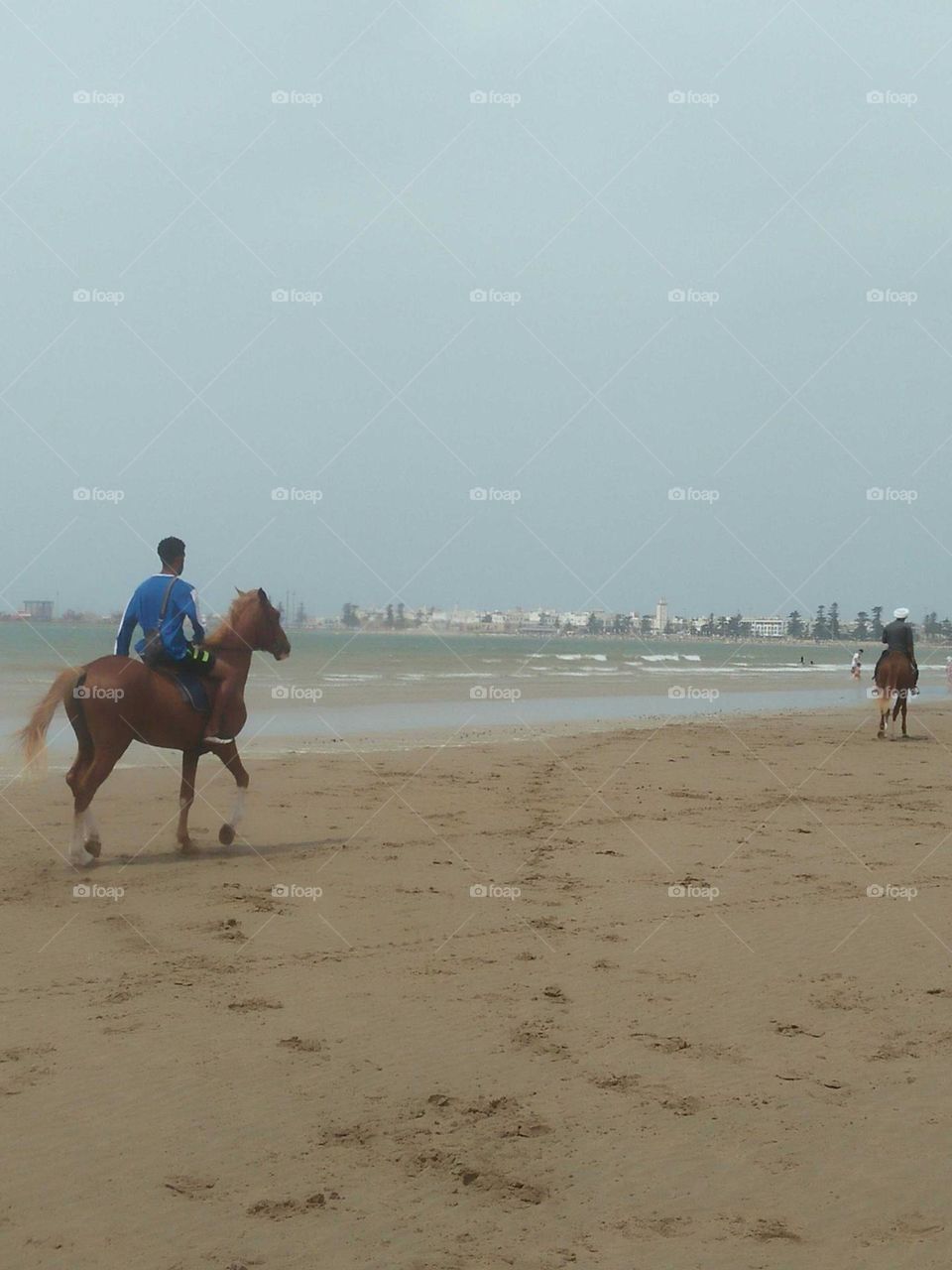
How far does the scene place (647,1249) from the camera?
3750mm

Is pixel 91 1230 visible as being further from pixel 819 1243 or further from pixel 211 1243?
pixel 819 1243

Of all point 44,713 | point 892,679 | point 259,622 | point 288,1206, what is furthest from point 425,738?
point 288,1206

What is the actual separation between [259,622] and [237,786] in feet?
4.48

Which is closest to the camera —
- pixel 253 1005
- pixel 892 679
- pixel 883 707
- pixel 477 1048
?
pixel 477 1048

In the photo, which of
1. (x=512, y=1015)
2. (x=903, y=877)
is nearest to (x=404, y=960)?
(x=512, y=1015)

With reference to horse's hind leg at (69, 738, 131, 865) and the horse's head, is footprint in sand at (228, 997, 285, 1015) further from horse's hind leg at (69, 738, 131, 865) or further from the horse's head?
the horse's head

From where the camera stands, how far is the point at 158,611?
9367mm

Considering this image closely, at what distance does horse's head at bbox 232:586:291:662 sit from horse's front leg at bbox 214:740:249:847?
0.87m

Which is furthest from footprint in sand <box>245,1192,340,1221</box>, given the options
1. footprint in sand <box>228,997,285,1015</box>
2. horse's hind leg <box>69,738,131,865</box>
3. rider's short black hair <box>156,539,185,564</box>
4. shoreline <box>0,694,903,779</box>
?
shoreline <box>0,694,903,779</box>

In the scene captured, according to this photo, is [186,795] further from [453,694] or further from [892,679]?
[453,694]

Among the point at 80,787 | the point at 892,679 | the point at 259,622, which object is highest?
the point at 259,622

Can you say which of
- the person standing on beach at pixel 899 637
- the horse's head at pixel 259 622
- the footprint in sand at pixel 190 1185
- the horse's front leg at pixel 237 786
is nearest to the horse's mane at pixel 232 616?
the horse's head at pixel 259 622

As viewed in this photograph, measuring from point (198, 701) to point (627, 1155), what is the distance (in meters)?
6.08

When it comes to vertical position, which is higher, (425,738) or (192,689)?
(192,689)
